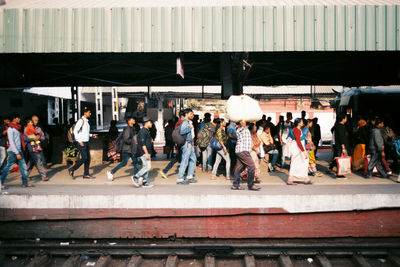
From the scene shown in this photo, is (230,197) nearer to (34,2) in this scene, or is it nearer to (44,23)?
(44,23)

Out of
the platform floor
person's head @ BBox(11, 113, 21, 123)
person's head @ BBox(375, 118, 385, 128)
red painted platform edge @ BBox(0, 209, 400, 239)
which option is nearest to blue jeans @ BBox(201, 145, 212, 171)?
the platform floor

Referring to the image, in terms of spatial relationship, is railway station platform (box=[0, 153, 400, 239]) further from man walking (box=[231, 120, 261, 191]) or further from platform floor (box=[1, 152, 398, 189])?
platform floor (box=[1, 152, 398, 189])

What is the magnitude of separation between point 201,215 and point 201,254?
876mm

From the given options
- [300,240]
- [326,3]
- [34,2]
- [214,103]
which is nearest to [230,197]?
[300,240]

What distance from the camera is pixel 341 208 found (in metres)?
6.45

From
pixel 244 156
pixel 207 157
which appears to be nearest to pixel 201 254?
pixel 244 156

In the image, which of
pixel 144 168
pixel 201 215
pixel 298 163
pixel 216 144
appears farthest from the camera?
pixel 216 144

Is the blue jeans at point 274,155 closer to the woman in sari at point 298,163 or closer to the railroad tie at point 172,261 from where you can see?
the woman in sari at point 298,163

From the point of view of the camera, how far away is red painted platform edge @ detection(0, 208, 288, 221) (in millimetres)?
6426

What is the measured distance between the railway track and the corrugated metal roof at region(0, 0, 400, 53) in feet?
14.3

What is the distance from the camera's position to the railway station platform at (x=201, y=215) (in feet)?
21.2

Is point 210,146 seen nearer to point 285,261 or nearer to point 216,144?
point 216,144

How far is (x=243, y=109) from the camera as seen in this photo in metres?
7.07

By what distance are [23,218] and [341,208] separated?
6.64 m
